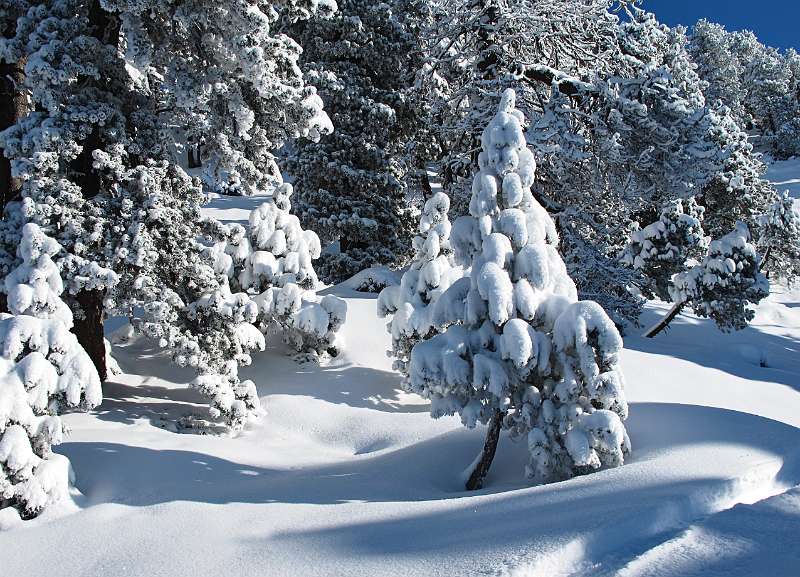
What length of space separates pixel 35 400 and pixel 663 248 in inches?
722

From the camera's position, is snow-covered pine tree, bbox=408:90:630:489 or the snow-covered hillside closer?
the snow-covered hillside

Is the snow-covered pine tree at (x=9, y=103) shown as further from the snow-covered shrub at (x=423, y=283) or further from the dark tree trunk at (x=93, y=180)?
the snow-covered shrub at (x=423, y=283)

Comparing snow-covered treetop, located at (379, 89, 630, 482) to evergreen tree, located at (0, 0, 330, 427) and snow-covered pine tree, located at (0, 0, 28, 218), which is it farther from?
snow-covered pine tree, located at (0, 0, 28, 218)

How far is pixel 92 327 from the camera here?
27.2ft

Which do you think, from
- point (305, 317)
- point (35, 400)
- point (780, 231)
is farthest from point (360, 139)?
point (780, 231)

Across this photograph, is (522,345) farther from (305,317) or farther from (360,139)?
(360,139)

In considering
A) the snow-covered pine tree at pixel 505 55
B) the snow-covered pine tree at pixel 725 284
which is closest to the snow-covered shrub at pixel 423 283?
the snow-covered pine tree at pixel 505 55

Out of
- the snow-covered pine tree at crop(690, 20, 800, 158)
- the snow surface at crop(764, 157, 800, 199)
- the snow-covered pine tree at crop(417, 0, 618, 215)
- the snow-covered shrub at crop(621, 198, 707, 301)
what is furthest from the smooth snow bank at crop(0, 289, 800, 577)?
the snow-covered pine tree at crop(690, 20, 800, 158)

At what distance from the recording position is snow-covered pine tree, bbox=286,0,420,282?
17469mm

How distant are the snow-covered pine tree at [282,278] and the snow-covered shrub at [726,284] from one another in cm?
1132

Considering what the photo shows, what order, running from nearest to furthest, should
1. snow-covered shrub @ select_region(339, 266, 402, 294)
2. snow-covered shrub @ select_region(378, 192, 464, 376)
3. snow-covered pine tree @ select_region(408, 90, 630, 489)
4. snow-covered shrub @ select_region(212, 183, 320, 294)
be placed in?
snow-covered pine tree @ select_region(408, 90, 630, 489) < snow-covered shrub @ select_region(378, 192, 464, 376) < snow-covered shrub @ select_region(212, 183, 320, 294) < snow-covered shrub @ select_region(339, 266, 402, 294)

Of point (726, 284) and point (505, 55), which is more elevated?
point (505, 55)

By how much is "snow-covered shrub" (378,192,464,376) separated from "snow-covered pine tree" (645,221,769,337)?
10.3 meters

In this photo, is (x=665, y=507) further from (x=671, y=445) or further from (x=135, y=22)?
(x=135, y=22)
